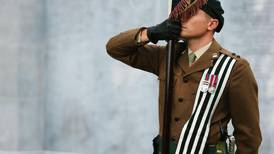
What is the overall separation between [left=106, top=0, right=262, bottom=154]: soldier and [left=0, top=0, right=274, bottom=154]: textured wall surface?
2.40m

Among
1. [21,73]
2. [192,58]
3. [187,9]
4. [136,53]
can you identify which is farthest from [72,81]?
[187,9]

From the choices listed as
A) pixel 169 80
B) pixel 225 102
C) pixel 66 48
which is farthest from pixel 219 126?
pixel 66 48

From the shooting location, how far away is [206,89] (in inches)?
106

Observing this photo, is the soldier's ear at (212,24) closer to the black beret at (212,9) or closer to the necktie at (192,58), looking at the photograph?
the black beret at (212,9)

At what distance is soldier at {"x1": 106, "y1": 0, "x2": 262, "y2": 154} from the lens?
8.84 feet

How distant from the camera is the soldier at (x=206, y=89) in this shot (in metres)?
2.70

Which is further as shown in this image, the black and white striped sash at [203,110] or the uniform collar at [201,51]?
the uniform collar at [201,51]

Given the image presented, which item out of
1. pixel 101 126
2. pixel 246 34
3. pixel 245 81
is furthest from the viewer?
pixel 101 126

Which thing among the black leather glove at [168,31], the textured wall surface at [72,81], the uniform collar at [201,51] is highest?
the black leather glove at [168,31]

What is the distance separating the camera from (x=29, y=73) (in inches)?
229

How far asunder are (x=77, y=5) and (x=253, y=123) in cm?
332

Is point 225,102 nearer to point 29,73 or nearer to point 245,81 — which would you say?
point 245,81

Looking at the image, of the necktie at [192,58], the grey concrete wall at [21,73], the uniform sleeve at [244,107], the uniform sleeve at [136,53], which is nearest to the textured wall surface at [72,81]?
the grey concrete wall at [21,73]

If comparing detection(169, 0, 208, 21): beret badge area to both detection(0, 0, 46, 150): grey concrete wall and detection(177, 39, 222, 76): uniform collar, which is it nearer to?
detection(177, 39, 222, 76): uniform collar
